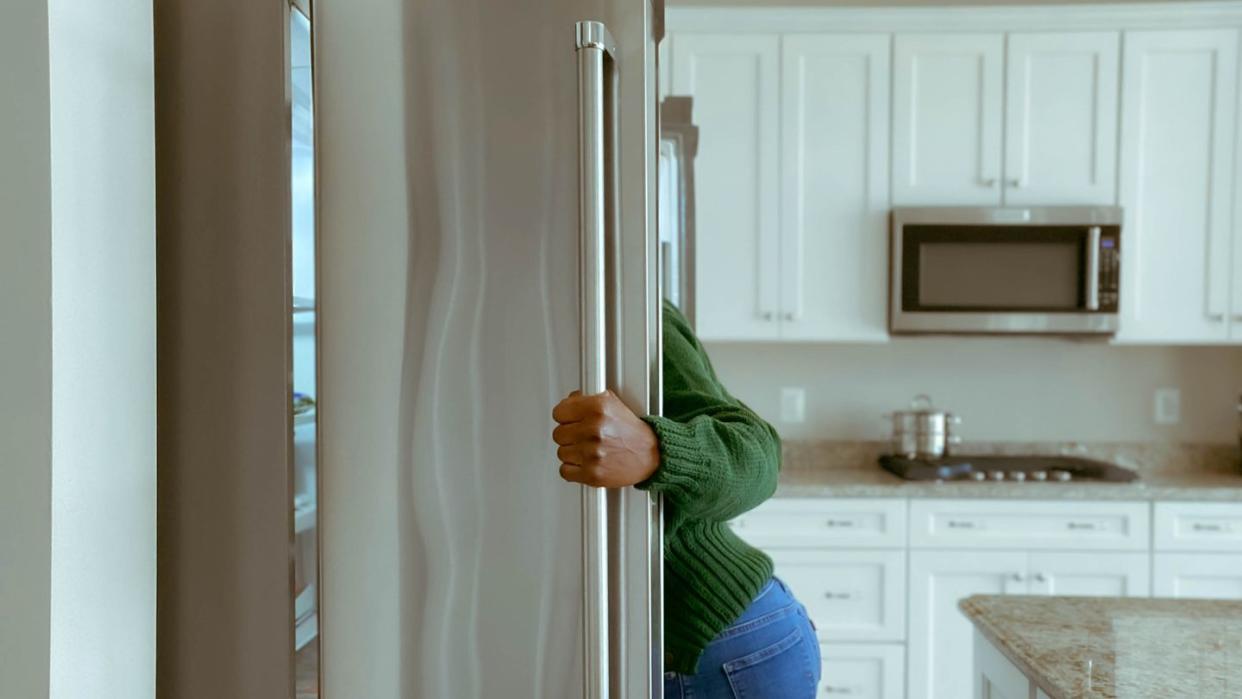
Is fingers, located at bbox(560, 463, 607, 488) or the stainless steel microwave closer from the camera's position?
fingers, located at bbox(560, 463, 607, 488)

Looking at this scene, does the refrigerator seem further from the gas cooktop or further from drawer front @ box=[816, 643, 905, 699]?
the gas cooktop

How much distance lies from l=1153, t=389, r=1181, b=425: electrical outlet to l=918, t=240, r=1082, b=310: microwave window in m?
0.76

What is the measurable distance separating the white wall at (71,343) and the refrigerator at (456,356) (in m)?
0.19

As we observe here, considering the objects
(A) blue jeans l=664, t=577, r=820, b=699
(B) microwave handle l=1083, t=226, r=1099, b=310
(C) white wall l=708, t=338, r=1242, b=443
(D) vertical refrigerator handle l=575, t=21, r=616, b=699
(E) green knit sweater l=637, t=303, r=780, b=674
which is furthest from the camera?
(C) white wall l=708, t=338, r=1242, b=443

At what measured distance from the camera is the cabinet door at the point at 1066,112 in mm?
2875

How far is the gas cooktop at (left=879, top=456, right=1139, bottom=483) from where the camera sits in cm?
284

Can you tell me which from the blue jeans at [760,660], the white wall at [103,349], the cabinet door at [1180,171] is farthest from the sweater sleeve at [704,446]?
the cabinet door at [1180,171]

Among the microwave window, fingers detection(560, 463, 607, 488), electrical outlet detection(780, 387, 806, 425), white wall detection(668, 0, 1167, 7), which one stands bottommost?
electrical outlet detection(780, 387, 806, 425)

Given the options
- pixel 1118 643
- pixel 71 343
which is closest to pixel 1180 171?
pixel 1118 643

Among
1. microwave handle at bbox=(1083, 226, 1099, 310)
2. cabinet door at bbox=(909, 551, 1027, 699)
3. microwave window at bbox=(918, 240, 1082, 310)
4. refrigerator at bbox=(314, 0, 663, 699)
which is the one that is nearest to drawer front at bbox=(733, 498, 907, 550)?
cabinet door at bbox=(909, 551, 1027, 699)

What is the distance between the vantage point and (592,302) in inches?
33.5

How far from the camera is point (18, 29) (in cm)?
85

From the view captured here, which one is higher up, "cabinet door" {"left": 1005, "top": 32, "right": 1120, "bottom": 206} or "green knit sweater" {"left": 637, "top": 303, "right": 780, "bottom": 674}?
"cabinet door" {"left": 1005, "top": 32, "right": 1120, "bottom": 206}

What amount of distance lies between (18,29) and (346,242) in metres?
0.34
